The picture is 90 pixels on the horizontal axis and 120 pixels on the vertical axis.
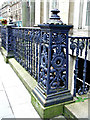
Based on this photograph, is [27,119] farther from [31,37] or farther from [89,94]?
[31,37]

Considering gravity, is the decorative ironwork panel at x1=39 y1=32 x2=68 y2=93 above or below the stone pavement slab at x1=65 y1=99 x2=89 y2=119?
above

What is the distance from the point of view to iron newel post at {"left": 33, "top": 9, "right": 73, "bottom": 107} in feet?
6.89

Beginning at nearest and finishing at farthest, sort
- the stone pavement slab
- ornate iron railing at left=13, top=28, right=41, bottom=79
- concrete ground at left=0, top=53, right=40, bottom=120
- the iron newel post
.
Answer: the stone pavement slab → the iron newel post → concrete ground at left=0, top=53, right=40, bottom=120 → ornate iron railing at left=13, top=28, right=41, bottom=79

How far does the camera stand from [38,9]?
8906 mm

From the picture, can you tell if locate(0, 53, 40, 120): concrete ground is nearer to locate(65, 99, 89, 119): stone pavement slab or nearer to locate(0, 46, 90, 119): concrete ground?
locate(0, 46, 90, 119): concrete ground

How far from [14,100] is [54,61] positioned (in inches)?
50.5

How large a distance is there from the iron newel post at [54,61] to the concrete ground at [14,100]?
0.35 metres

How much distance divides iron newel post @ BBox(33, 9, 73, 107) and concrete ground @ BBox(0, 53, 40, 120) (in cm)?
35

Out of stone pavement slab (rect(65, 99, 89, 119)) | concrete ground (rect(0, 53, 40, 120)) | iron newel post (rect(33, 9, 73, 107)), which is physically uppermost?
iron newel post (rect(33, 9, 73, 107))

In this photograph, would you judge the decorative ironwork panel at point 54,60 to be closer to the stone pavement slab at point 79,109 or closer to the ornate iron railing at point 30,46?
the stone pavement slab at point 79,109

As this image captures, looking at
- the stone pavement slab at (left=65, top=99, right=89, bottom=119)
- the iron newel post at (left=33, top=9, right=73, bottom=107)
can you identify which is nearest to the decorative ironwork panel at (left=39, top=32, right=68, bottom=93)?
the iron newel post at (left=33, top=9, right=73, bottom=107)

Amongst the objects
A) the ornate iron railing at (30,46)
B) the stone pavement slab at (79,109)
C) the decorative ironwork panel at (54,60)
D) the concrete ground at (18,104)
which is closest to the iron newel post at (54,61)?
the decorative ironwork panel at (54,60)

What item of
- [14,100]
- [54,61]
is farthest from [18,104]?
[54,61]

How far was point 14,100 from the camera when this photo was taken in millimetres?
2799
